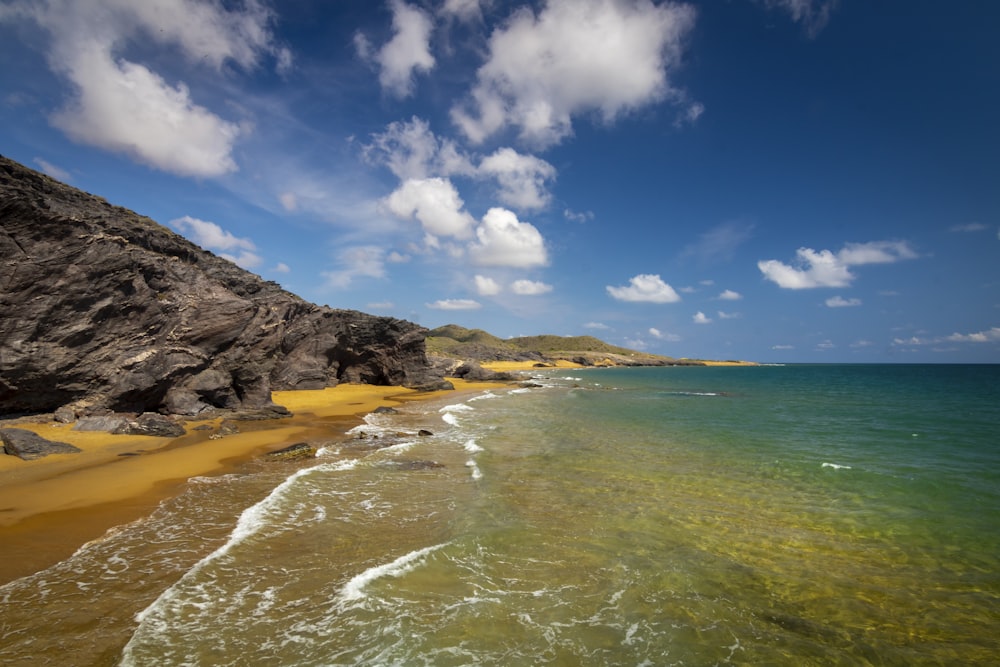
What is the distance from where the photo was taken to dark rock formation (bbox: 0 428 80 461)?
14.5 m

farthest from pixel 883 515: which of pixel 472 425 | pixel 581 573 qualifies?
pixel 472 425

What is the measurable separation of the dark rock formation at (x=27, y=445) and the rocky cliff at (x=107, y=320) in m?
4.34

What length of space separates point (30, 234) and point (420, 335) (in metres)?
37.7

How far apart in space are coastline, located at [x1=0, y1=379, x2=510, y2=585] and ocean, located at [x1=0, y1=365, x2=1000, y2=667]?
0.75 meters

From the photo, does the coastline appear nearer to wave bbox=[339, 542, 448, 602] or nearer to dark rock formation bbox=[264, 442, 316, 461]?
dark rock formation bbox=[264, 442, 316, 461]

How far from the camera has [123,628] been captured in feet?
20.6

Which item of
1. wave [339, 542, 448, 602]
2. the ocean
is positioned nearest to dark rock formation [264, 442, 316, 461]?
the ocean

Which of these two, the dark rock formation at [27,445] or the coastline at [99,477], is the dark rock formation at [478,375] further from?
the dark rock formation at [27,445]

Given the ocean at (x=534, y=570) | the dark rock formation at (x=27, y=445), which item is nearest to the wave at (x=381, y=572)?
the ocean at (x=534, y=570)

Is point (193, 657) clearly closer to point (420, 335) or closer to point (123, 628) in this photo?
point (123, 628)

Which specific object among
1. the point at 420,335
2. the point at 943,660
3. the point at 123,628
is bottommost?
the point at 943,660

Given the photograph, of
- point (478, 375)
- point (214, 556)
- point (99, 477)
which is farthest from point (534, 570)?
point (478, 375)

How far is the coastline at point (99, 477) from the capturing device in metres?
8.99

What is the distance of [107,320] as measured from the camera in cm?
2103
